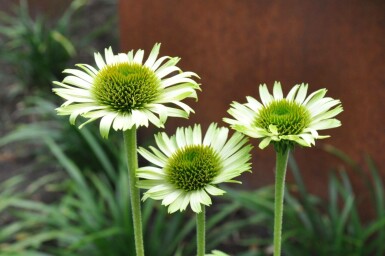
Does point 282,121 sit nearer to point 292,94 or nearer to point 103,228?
point 292,94

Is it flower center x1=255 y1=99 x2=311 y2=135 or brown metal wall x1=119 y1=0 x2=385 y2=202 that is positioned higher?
brown metal wall x1=119 y1=0 x2=385 y2=202

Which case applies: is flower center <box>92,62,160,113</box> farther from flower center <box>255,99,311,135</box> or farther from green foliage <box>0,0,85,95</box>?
green foliage <box>0,0,85,95</box>

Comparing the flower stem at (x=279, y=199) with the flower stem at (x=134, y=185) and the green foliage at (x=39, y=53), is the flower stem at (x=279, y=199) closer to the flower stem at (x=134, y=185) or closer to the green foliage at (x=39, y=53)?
the flower stem at (x=134, y=185)

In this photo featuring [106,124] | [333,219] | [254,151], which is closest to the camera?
[106,124]

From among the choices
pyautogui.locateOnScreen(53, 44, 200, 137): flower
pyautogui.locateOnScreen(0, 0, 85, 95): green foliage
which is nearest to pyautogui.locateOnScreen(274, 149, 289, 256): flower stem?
pyautogui.locateOnScreen(53, 44, 200, 137): flower

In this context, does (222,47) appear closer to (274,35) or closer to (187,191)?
(274,35)


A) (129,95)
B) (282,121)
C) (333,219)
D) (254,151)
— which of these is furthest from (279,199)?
(254,151)

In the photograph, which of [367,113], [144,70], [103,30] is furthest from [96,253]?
[103,30]
